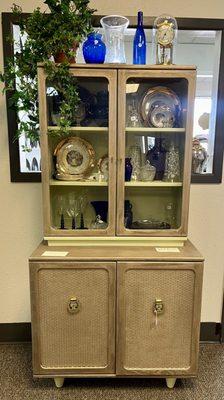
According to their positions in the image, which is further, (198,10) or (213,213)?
(213,213)

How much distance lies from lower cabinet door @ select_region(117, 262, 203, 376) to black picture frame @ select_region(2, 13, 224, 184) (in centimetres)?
74

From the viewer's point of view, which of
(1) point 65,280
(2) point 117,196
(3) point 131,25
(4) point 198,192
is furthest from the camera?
(4) point 198,192

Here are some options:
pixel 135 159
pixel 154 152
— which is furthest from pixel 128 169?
Answer: pixel 154 152

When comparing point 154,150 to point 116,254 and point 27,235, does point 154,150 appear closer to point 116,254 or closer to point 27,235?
point 116,254

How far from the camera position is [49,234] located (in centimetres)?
168

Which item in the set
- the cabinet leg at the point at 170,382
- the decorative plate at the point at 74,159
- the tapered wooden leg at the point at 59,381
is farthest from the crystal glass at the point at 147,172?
the tapered wooden leg at the point at 59,381

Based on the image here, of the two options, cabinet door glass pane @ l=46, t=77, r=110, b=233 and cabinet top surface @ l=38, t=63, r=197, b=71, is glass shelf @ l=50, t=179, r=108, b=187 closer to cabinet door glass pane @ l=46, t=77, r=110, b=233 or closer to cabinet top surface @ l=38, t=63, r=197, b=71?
cabinet door glass pane @ l=46, t=77, r=110, b=233

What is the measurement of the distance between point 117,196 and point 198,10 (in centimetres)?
127

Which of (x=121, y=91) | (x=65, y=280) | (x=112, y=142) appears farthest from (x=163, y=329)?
(x=121, y=91)

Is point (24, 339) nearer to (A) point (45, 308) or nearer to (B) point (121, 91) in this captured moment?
(A) point (45, 308)

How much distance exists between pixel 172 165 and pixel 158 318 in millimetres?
871

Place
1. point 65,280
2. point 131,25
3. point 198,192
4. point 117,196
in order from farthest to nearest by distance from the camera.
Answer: point 198,192
point 131,25
point 117,196
point 65,280

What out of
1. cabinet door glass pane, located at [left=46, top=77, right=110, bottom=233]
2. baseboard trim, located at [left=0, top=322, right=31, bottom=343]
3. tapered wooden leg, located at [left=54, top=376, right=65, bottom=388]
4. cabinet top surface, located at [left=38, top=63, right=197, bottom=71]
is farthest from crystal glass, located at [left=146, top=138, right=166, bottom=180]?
baseboard trim, located at [left=0, top=322, right=31, bottom=343]

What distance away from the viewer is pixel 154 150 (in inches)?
71.9
